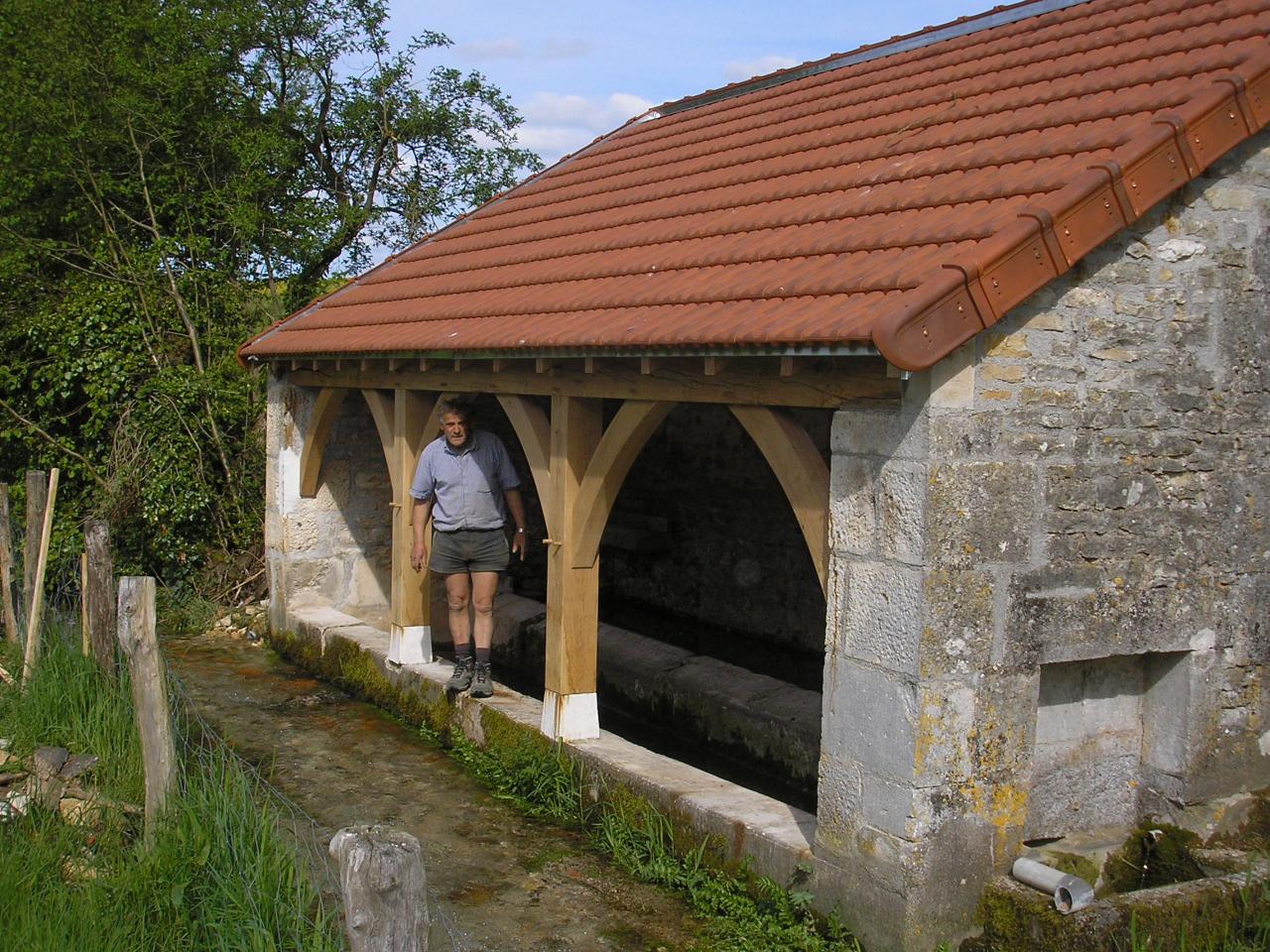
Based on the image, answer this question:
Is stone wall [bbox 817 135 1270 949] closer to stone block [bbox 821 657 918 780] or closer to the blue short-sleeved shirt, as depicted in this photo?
stone block [bbox 821 657 918 780]

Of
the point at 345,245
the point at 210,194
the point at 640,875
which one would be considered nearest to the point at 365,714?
the point at 640,875

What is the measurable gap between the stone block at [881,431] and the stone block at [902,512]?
53mm

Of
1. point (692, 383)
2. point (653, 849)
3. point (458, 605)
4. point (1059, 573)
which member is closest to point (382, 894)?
point (1059, 573)

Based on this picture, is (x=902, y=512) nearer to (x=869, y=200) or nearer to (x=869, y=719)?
(x=869, y=719)

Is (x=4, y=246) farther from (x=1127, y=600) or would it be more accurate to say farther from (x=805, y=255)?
(x=1127, y=600)

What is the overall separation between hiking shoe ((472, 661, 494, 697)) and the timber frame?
2.23 ft

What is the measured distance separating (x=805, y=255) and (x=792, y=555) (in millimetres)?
4247

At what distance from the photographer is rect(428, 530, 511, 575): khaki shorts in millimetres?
6539

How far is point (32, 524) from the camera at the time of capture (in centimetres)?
685

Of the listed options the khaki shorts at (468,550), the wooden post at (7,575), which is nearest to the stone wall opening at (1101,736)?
the khaki shorts at (468,550)

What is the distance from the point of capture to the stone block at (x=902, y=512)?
12.7 feet

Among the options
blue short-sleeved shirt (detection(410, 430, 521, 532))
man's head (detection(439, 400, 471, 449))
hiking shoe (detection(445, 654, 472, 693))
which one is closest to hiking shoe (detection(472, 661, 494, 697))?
hiking shoe (detection(445, 654, 472, 693))

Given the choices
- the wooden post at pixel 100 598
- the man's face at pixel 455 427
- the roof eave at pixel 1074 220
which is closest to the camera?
the roof eave at pixel 1074 220

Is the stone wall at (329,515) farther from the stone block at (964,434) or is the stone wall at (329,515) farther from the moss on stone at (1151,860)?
the moss on stone at (1151,860)
